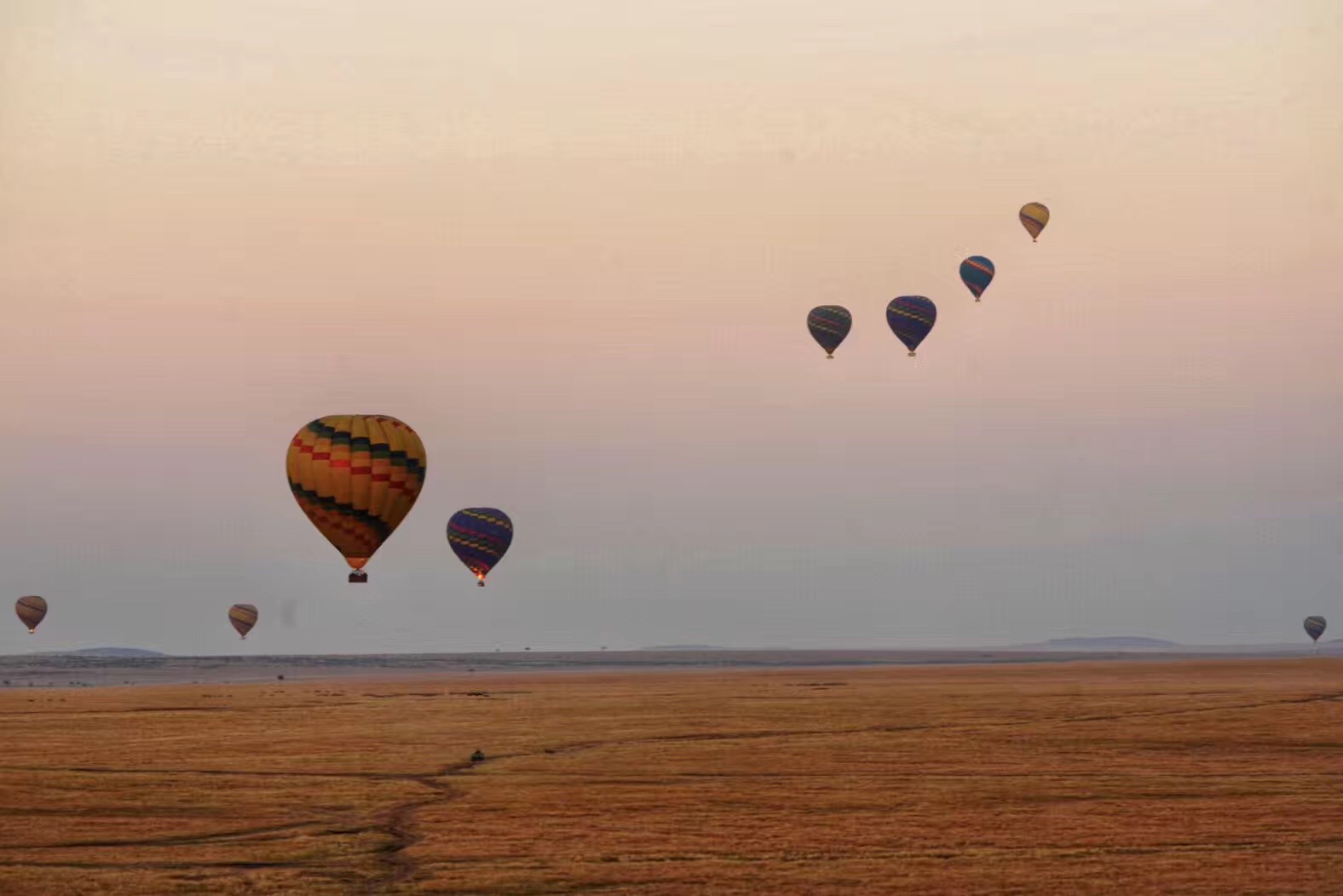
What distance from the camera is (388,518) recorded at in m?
71.9

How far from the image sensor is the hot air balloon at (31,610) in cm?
16762

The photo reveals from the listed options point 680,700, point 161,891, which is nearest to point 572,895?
point 161,891

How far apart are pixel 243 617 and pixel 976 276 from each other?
91396 millimetres

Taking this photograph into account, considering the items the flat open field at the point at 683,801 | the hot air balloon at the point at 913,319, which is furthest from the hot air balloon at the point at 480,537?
the hot air balloon at the point at 913,319

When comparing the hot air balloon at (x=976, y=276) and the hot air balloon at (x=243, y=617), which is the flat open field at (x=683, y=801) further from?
the hot air balloon at (x=243, y=617)

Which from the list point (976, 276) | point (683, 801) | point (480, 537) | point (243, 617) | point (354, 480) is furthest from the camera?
point (243, 617)

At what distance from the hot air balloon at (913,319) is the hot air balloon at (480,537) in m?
27.2

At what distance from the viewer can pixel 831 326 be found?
106 metres

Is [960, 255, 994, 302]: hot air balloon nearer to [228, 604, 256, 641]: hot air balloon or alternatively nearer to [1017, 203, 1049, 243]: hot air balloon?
[1017, 203, 1049, 243]: hot air balloon

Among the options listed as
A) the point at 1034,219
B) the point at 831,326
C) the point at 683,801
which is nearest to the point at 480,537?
the point at 831,326

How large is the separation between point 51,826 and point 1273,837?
26.1 m

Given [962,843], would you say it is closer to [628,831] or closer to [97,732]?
[628,831]

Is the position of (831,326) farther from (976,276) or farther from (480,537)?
(480,537)

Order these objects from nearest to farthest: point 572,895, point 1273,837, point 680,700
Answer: point 572,895 < point 1273,837 < point 680,700
